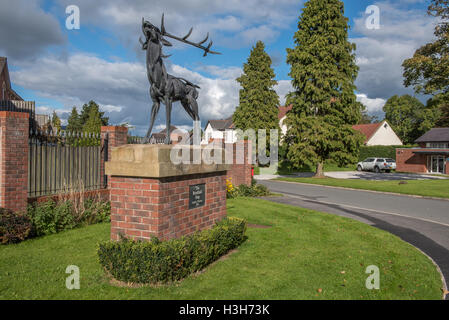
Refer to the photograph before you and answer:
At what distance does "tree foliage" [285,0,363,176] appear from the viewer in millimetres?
26469

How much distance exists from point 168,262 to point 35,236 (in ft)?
A: 16.0

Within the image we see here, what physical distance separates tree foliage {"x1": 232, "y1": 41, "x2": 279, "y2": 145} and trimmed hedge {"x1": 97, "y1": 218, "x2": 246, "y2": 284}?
33.8m

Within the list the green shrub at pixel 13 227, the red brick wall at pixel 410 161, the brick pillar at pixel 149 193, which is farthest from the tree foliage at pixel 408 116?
the green shrub at pixel 13 227

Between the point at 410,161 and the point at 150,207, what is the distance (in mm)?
42949

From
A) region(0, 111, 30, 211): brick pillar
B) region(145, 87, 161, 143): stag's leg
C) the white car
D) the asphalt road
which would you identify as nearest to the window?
the white car

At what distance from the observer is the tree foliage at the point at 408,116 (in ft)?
203

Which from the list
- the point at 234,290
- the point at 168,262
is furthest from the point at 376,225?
the point at 168,262

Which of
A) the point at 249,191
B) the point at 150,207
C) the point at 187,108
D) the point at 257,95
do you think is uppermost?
the point at 257,95

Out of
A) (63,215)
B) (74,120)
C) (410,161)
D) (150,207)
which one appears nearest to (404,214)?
(150,207)

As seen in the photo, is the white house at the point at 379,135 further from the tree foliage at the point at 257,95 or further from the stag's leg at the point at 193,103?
the stag's leg at the point at 193,103

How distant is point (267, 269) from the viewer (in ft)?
18.7

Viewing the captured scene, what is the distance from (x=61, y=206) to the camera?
8.64 metres

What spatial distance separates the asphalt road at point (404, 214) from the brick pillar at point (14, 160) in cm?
918

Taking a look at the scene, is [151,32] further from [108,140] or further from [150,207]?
[108,140]
